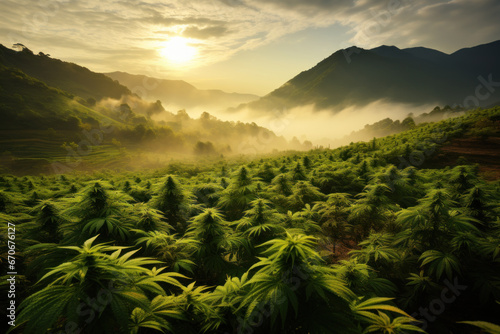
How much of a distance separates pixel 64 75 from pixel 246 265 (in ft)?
667

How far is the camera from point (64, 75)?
145375 mm

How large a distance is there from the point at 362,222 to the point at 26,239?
7244 millimetres

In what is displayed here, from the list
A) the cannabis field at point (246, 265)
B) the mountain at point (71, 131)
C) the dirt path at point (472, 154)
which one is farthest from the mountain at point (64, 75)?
the dirt path at point (472, 154)

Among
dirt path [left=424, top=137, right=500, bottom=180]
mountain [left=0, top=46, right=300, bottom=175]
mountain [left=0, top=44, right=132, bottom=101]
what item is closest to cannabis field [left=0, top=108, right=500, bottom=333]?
dirt path [left=424, top=137, right=500, bottom=180]

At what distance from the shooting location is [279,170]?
11.5 metres

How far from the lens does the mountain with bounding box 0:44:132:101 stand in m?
131

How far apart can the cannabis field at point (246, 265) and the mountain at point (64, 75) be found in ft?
526

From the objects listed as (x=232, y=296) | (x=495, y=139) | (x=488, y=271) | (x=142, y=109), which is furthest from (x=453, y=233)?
(x=142, y=109)

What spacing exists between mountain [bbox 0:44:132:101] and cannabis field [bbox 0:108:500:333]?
526 ft

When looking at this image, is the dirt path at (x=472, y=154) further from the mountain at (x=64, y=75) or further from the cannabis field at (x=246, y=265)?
the mountain at (x=64, y=75)

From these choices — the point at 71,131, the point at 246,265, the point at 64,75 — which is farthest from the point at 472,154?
the point at 64,75

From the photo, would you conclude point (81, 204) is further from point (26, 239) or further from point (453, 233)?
point (453, 233)

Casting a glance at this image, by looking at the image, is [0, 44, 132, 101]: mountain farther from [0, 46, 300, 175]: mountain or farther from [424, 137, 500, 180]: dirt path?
[424, 137, 500, 180]: dirt path

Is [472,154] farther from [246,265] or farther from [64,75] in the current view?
[64,75]
